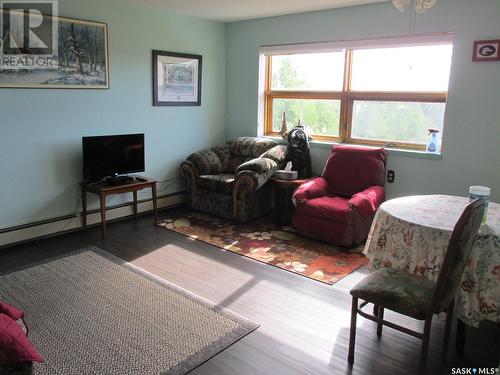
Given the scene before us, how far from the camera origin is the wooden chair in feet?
6.27

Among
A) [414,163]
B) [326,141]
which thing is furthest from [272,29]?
[414,163]

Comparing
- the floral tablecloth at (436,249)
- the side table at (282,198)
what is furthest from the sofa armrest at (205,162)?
the floral tablecloth at (436,249)

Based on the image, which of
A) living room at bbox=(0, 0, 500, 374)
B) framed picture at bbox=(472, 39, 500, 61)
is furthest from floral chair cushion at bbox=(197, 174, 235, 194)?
framed picture at bbox=(472, 39, 500, 61)

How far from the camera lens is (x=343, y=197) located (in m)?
4.38

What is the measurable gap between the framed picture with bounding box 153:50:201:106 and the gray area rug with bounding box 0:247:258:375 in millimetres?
2313

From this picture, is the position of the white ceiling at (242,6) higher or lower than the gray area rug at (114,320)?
higher

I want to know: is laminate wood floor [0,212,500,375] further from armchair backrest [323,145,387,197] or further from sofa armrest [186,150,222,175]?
armchair backrest [323,145,387,197]

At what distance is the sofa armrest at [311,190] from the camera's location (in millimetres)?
4137

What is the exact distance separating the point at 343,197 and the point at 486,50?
1865 mm

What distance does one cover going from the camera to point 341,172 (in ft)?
14.5

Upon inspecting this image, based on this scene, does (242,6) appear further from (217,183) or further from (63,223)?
(63,223)

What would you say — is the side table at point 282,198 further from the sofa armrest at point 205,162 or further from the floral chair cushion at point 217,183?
the sofa armrest at point 205,162

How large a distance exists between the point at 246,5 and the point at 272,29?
28.5 inches

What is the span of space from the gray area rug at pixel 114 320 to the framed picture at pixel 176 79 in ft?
7.59
